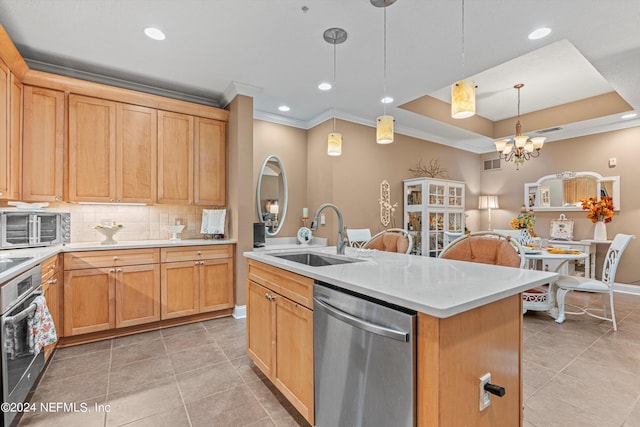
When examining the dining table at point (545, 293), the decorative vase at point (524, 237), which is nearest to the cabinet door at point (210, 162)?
the dining table at point (545, 293)

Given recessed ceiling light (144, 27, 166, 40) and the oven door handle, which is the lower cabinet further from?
recessed ceiling light (144, 27, 166, 40)

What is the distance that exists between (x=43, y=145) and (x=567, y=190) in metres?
7.58

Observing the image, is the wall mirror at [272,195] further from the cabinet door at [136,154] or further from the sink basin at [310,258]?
the sink basin at [310,258]

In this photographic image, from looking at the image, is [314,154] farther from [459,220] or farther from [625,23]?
[625,23]

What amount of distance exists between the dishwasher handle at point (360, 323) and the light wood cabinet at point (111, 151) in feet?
9.16

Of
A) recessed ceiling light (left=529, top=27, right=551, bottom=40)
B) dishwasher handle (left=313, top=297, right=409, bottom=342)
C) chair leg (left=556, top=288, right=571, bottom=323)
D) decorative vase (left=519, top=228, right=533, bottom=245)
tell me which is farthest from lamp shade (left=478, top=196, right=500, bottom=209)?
dishwasher handle (left=313, top=297, right=409, bottom=342)

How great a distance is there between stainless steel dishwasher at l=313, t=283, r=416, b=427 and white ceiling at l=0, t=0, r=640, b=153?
2.15 meters

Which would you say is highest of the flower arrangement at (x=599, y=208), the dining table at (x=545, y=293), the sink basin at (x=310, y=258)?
the flower arrangement at (x=599, y=208)

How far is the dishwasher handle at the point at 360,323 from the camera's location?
1.08m

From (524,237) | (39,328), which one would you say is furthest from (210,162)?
(524,237)

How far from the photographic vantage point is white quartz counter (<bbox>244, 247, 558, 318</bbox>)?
103cm

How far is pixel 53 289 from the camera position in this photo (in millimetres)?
2584

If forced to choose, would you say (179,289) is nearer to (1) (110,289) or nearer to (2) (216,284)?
(2) (216,284)

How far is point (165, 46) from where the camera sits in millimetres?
2742
